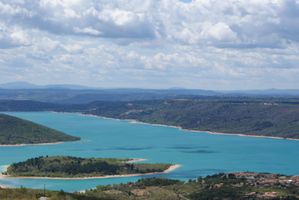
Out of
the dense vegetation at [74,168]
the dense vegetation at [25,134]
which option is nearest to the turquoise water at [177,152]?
the dense vegetation at [74,168]

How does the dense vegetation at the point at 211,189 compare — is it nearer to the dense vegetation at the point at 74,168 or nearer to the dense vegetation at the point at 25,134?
the dense vegetation at the point at 74,168

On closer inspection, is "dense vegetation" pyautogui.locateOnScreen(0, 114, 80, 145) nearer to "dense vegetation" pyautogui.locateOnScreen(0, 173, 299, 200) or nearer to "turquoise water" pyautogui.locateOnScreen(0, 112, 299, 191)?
"turquoise water" pyautogui.locateOnScreen(0, 112, 299, 191)

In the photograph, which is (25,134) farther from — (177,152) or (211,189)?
(211,189)

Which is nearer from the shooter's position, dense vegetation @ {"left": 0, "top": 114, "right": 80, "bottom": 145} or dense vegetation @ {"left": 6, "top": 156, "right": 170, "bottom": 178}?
dense vegetation @ {"left": 6, "top": 156, "right": 170, "bottom": 178}

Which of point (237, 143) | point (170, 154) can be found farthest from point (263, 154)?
point (237, 143)

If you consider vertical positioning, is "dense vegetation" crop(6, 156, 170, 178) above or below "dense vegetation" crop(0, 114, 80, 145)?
below

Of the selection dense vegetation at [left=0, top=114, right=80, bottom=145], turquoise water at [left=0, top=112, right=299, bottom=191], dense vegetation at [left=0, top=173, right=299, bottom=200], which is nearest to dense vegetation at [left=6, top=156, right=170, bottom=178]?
turquoise water at [left=0, top=112, right=299, bottom=191]

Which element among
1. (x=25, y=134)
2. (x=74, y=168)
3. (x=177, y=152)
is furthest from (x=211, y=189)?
(x=25, y=134)
